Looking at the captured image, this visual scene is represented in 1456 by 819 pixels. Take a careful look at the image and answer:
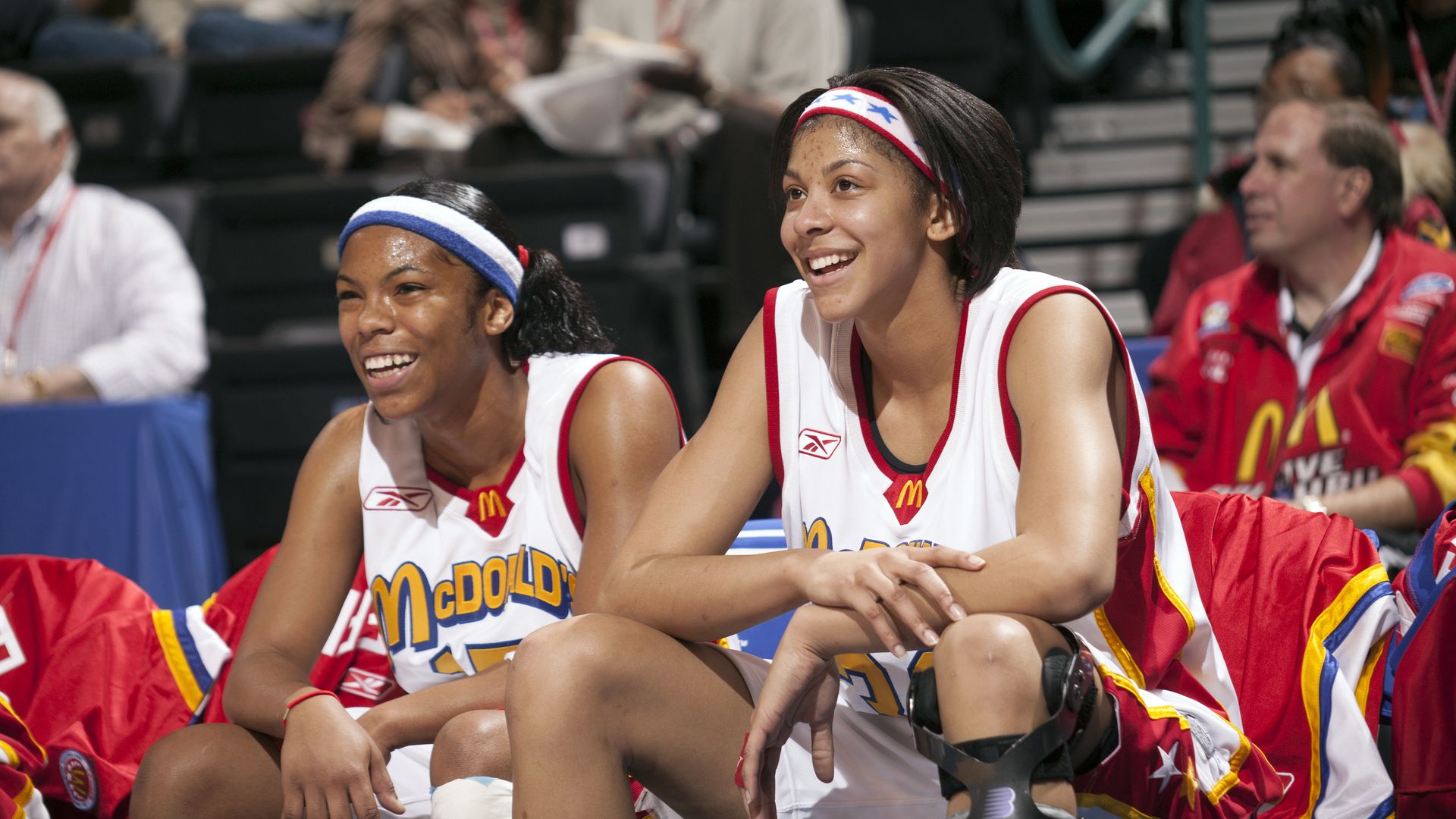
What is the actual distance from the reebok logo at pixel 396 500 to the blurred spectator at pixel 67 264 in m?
2.46

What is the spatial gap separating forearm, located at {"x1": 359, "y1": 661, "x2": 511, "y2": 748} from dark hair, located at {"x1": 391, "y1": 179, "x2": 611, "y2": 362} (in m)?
0.56

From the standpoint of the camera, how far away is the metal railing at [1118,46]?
5.59m

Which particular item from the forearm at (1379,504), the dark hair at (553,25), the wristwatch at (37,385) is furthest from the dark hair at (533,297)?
the dark hair at (553,25)

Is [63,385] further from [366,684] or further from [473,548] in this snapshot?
[473,548]

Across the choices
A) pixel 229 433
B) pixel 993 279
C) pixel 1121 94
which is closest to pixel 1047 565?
pixel 993 279

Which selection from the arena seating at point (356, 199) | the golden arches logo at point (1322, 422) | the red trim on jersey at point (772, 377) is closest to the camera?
the red trim on jersey at point (772, 377)

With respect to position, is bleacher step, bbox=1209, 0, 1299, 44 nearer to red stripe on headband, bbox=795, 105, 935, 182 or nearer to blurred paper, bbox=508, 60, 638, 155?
blurred paper, bbox=508, 60, 638, 155

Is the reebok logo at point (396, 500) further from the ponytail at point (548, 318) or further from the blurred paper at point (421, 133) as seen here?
the blurred paper at point (421, 133)

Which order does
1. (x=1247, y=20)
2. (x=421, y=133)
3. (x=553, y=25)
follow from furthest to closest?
(x=1247, y=20) < (x=553, y=25) < (x=421, y=133)

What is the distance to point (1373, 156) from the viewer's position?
353 cm

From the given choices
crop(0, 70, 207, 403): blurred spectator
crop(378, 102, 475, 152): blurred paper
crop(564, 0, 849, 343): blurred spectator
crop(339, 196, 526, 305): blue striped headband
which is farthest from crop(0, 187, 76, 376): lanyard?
crop(339, 196, 526, 305): blue striped headband

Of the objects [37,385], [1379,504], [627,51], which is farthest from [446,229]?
[627,51]

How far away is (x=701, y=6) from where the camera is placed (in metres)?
5.55

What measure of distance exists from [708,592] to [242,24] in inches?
203
